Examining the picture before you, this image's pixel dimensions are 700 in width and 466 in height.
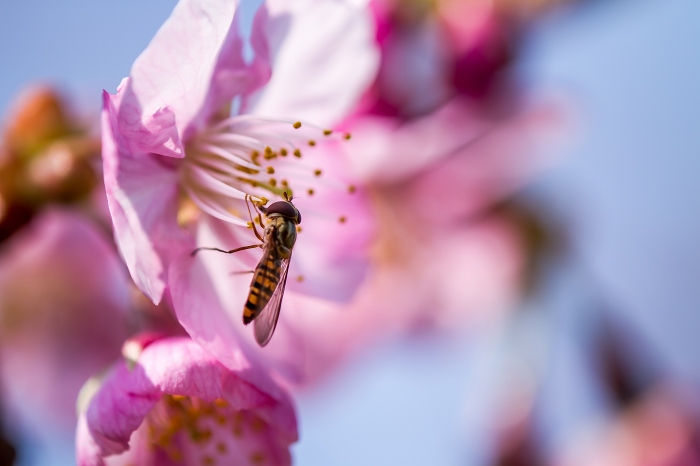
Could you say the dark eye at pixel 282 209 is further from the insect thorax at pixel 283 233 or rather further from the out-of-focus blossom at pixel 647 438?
the out-of-focus blossom at pixel 647 438

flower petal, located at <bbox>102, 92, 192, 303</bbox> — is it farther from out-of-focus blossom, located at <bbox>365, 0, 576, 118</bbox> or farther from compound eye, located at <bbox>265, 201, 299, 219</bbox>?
out-of-focus blossom, located at <bbox>365, 0, 576, 118</bbox>

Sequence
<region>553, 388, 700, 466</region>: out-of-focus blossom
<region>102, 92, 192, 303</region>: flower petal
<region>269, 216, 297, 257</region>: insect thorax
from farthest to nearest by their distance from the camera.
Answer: <region>553, 388, 700, 466</region>: out-of-focus blossom < <region>269, 216, 297, 257</region>: insect thorax < <region>102, 92, 192, 303</region>: flower petal

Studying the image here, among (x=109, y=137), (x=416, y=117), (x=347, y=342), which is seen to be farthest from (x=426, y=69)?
(x=109, y=137)

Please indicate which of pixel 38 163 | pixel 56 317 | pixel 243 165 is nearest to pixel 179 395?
pixel 243 165

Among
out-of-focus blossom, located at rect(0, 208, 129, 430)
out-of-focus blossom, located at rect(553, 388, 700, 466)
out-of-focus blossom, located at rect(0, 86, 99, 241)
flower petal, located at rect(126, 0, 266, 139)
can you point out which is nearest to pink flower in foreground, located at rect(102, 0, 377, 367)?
flower petal, located at rect(126, 0, 266, 139)

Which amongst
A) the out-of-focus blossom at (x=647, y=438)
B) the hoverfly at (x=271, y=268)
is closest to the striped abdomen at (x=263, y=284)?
the hoverfly at (x=271, y=268)

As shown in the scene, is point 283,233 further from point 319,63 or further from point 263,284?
point 319,63
